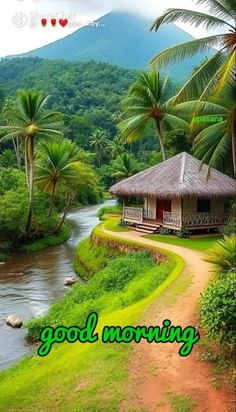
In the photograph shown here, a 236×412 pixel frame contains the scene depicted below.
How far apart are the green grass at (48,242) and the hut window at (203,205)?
1079 cm

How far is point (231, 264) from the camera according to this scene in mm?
9625

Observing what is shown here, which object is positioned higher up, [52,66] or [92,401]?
[52,66]

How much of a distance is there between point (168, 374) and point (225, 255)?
9.35ft

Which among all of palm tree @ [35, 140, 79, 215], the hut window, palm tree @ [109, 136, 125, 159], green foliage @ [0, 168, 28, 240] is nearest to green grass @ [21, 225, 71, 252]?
green foliage @ [0, 168, 28, 240]

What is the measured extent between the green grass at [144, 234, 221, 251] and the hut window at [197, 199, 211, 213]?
7.73 feet

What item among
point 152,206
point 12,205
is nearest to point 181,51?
point 152,206

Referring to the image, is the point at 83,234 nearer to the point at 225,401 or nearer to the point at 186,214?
the point at 186,214

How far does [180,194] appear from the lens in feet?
69.3

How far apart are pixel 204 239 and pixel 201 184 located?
9.07ft

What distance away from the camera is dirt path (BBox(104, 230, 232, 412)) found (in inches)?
287

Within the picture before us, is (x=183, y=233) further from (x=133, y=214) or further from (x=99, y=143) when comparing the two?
(x=99, y=143)

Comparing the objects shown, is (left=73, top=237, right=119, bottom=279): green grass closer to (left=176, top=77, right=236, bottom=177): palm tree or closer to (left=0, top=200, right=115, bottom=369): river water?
(left=0, top=200, right=115, bottom=369): river water

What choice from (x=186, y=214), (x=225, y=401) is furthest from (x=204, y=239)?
(x=225, y=401)

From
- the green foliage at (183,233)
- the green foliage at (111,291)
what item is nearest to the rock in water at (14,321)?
the green foliage at (111,291)
